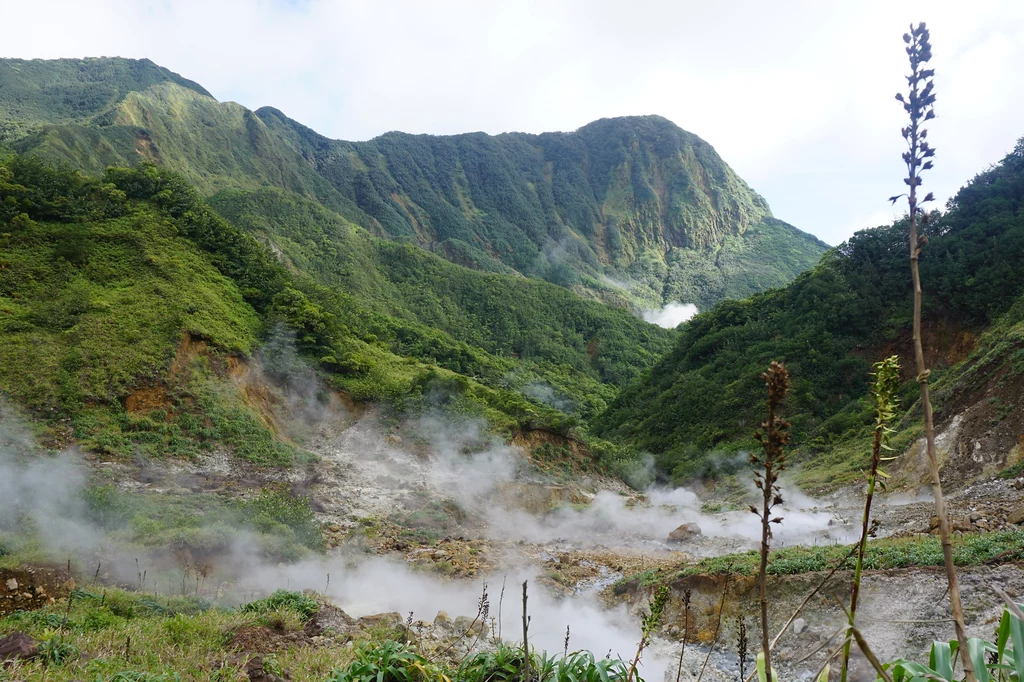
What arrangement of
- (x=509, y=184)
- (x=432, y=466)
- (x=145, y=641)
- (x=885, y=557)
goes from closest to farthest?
1. (x=145, y=641)
2. (x=885, y=557)
3. (x=432, y=466)
4. (x=509, y=184)

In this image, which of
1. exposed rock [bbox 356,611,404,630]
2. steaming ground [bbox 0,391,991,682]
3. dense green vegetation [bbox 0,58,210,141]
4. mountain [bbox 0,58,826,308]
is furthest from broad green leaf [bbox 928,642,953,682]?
mountain [bbox 0,58,826,308]

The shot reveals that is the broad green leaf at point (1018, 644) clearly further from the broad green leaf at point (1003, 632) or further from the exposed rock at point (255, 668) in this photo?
the exposed rock at point (255, 668)

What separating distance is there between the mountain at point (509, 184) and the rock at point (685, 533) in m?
57.7

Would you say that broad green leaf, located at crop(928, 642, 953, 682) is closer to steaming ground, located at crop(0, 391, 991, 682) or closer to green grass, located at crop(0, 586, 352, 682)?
green grass, located at crop(0, 586, 352, 682)

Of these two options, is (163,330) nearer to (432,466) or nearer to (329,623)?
(432,466)

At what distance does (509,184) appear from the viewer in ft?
389

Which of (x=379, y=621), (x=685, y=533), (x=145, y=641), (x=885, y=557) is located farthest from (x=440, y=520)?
(x=885, y=557)

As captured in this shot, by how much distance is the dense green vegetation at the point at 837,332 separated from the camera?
21.5 m

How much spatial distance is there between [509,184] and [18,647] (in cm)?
11878

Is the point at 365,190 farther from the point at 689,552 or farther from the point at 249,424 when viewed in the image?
the point at 689,552

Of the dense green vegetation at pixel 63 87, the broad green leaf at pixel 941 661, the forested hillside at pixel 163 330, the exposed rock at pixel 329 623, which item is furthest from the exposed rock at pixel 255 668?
the dense green vegetation at pixel 63 87

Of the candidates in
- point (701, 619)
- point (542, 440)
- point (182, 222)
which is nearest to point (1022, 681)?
point (701, 619)

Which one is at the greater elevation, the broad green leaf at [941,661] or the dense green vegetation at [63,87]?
the dense green vegetation at [63,87]

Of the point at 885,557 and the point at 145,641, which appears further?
the point at 885,557
